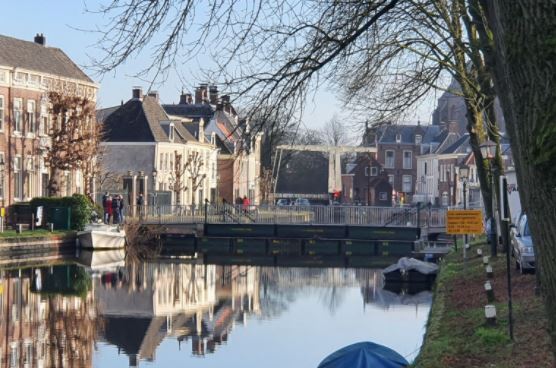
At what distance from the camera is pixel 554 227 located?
5.19 metres

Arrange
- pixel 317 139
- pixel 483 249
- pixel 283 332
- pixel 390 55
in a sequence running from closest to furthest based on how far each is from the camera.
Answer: pixel 390 55, pixel 283 332, pixel 483 249, pixel 317 139

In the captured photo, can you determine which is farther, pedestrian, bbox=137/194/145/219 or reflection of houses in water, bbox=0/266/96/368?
pedestrian, bbox=137/194/145/219

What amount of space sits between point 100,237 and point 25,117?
981 cm

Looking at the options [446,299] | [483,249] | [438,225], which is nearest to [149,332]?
[446,299]

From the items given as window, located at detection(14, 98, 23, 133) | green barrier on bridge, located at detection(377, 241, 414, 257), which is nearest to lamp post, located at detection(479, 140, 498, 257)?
green barrier on bridge, located at detection(377, 241, 414, 257)

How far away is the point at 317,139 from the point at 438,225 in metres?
54.6

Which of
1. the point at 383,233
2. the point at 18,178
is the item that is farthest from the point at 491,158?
the point at 18,178

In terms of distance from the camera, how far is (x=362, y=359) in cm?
1391

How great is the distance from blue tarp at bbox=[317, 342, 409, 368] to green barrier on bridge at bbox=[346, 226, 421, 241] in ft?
139

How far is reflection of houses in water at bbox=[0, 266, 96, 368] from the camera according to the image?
20.6 meters

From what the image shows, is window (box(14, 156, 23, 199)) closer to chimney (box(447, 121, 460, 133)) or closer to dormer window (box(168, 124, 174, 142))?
dormer window (box(168, 124, 174, 142))

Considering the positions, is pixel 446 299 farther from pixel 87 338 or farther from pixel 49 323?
pixel 49 323

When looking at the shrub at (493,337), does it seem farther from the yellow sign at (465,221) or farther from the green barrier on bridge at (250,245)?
the green barrier on bridge at (250,245)

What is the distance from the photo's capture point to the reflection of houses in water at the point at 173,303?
24531 millimetres
